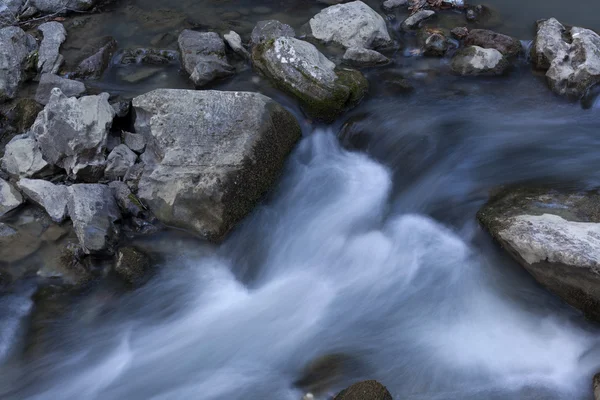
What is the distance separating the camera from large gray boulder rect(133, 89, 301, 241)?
6.13 meters

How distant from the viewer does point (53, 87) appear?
7660mm

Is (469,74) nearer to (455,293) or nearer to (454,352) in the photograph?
(455,293)

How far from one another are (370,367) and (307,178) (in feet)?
9.16

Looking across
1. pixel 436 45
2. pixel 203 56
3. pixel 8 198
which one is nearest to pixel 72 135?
pixel 8 198

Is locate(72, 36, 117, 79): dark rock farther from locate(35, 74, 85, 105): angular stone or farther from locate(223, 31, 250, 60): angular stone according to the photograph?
locate(223, 31, 250, 60): angular stone

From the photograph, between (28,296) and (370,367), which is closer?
(370,367)

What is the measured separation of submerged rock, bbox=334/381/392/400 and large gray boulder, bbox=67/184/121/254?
3180mm

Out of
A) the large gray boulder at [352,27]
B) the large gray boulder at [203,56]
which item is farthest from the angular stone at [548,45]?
the large gray boulder at [203,56]

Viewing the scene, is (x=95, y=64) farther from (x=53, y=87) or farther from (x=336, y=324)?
(x=336, y=324)

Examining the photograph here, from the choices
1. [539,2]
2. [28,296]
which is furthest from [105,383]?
[539,2]

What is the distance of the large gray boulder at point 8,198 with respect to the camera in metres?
6.38

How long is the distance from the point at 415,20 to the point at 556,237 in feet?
16.8

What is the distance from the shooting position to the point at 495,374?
4.95 metres

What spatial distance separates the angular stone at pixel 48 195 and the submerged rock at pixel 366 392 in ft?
12.9
